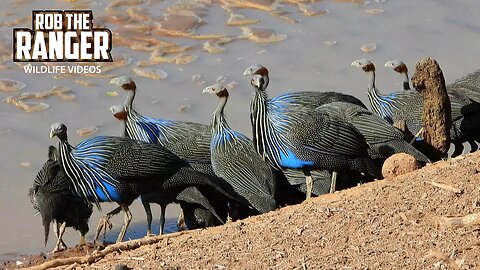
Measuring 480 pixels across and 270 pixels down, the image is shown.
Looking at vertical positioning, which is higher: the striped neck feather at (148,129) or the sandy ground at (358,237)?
the sandy ground at (358,237)

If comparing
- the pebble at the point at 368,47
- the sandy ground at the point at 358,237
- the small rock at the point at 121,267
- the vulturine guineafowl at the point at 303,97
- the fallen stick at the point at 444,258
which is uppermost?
the fallen stick at the point at 444,258

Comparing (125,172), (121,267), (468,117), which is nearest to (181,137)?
(125,172)

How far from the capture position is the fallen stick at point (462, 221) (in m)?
5.80

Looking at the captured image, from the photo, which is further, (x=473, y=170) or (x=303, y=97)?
(x=303, y=97)

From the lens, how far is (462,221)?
5828mm

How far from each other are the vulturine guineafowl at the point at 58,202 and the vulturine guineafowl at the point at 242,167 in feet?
3.58

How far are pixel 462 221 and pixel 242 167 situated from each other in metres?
3.03

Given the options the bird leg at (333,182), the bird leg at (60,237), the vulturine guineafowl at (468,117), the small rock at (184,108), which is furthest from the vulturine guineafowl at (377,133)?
the small rock at (184,108)

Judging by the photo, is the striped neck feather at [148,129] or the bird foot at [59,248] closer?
the bird foot at [59,248]

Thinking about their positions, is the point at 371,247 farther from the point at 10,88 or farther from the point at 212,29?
the point at 212,29

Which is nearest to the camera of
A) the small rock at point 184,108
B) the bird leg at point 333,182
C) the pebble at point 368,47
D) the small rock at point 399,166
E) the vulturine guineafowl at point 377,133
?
the small rock at point 399,166

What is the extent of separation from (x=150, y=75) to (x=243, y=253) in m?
7.35

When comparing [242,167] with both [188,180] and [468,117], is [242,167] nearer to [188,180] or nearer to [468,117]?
[188,180]

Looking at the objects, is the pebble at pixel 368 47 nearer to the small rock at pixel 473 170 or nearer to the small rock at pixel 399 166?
the small rock at pixel 399 166
